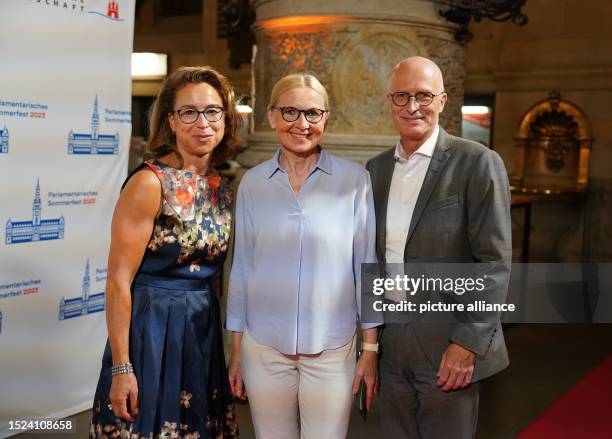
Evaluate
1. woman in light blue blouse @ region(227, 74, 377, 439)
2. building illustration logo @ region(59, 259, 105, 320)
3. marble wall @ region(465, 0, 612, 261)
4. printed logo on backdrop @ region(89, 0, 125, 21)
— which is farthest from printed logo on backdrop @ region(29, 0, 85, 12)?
marble wall @ region(465, 0, 612, 261)

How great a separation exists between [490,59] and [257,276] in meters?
9.56

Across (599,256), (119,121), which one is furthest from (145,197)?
(599,256)

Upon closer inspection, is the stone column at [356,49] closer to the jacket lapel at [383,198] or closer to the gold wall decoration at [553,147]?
the jacket lapel at [383,198]

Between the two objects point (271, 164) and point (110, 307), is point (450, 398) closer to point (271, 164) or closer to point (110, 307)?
point (271, 164)

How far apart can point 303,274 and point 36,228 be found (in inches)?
91.7

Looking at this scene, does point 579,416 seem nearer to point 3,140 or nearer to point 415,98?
point 415,98

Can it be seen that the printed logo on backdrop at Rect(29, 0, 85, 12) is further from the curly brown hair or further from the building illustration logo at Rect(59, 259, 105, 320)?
the curly brown hair

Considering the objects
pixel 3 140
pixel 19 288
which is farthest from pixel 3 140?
pixel 19 288

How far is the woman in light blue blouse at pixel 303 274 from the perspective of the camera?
2.52 m

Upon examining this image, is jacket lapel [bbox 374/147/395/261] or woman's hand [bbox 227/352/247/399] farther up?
jacket lapel [bbox 374/147/395/261]

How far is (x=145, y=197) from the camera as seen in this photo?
2549 mm

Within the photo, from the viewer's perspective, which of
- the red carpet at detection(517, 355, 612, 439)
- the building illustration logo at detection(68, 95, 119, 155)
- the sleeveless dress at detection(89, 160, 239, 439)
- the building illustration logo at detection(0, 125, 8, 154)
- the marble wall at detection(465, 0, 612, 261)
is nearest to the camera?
the sleeveless dress at detection(89, 160, 239, 439)

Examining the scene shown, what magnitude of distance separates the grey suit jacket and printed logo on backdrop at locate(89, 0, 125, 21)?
9.08ft

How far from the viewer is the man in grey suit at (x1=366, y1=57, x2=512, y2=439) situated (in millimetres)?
2525
